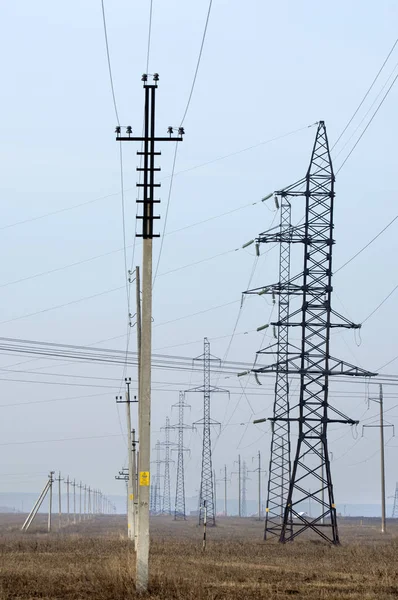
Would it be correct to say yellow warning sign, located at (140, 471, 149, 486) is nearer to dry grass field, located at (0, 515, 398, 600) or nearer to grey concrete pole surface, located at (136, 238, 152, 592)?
grey concrete pole surface, located at (136, 238, 152, 592)

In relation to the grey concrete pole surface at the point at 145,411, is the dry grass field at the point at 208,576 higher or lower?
lower

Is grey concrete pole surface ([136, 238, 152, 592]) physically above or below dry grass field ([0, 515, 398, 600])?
above

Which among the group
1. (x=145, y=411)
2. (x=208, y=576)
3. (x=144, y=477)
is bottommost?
(x=208, y=576)

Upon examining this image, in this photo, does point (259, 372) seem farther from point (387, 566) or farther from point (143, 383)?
point (143, 383)

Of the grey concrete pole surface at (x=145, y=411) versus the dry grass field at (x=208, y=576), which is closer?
the dry grass field at (x=208, y=576)

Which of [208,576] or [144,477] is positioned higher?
[144,477]

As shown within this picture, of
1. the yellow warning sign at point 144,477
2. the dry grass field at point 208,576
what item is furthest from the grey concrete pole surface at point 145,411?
the dry grass field at point 208,576

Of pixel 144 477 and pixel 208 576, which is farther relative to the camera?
pixel 208 576

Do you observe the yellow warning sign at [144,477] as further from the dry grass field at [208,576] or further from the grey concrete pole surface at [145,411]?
the dry grass field at [208,576]

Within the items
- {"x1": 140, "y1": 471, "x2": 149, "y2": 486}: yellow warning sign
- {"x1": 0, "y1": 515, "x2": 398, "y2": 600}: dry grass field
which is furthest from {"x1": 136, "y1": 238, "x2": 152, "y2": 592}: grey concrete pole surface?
{"x1": 0, "y1": 515, "x2": 398, "y2": 600}: dry grass field

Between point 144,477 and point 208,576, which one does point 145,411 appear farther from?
point 208,576

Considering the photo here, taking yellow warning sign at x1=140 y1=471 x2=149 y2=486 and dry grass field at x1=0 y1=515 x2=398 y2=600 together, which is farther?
yellow warning sign at x1=140 y1=471 x2=149 y2=486

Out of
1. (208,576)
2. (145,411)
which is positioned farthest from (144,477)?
(208,576)

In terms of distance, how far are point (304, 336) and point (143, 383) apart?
2159 cm
